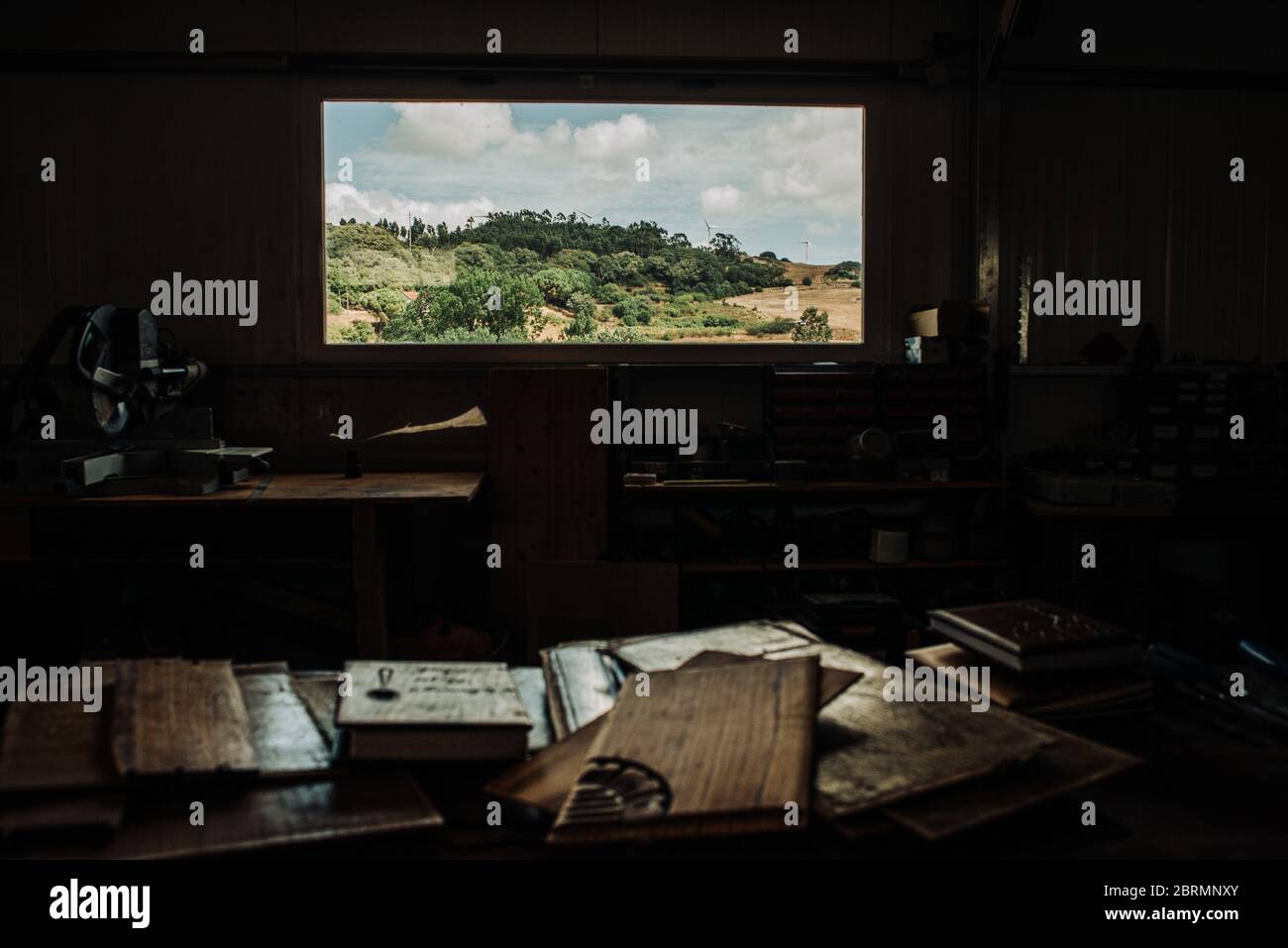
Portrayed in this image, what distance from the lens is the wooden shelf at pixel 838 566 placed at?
12.9 ft

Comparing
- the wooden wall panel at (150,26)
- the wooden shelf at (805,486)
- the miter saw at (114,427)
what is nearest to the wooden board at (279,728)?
the miter saw at (114,427)

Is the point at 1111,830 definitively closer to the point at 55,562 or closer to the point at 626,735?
the point at 626,735

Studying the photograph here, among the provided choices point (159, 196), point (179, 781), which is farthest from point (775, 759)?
point (159, 196)

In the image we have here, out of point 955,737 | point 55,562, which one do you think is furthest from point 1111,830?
point 55,562

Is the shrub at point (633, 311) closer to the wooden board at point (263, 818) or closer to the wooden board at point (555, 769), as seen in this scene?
the wooden board at point (555, 769)

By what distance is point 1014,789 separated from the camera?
106 centimetres

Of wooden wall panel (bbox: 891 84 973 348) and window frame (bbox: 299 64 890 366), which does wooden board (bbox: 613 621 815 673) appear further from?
wooden wall panel (bbox: 891 84 973 348)

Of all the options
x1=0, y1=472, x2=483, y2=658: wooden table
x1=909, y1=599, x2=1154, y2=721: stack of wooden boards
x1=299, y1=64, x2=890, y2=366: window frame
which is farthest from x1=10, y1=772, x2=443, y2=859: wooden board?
x1=299, y1=64, x2=890, y2=366: window frame

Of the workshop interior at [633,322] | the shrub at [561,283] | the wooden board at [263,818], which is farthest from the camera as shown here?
the shrub at [561,283]

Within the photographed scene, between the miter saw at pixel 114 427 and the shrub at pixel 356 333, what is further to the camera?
the shrub at pixel 356 333

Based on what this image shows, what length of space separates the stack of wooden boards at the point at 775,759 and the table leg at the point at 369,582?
7.14 ft

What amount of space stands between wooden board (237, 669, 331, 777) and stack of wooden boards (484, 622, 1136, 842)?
228 mm

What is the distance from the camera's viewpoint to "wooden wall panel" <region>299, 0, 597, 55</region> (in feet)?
13.8

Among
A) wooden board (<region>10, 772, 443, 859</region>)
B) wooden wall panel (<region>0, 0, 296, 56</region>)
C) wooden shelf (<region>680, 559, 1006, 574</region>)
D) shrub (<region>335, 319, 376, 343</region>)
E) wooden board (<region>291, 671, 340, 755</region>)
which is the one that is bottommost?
wooden shelf (<region>680, 559, 1006, 574</region>)
